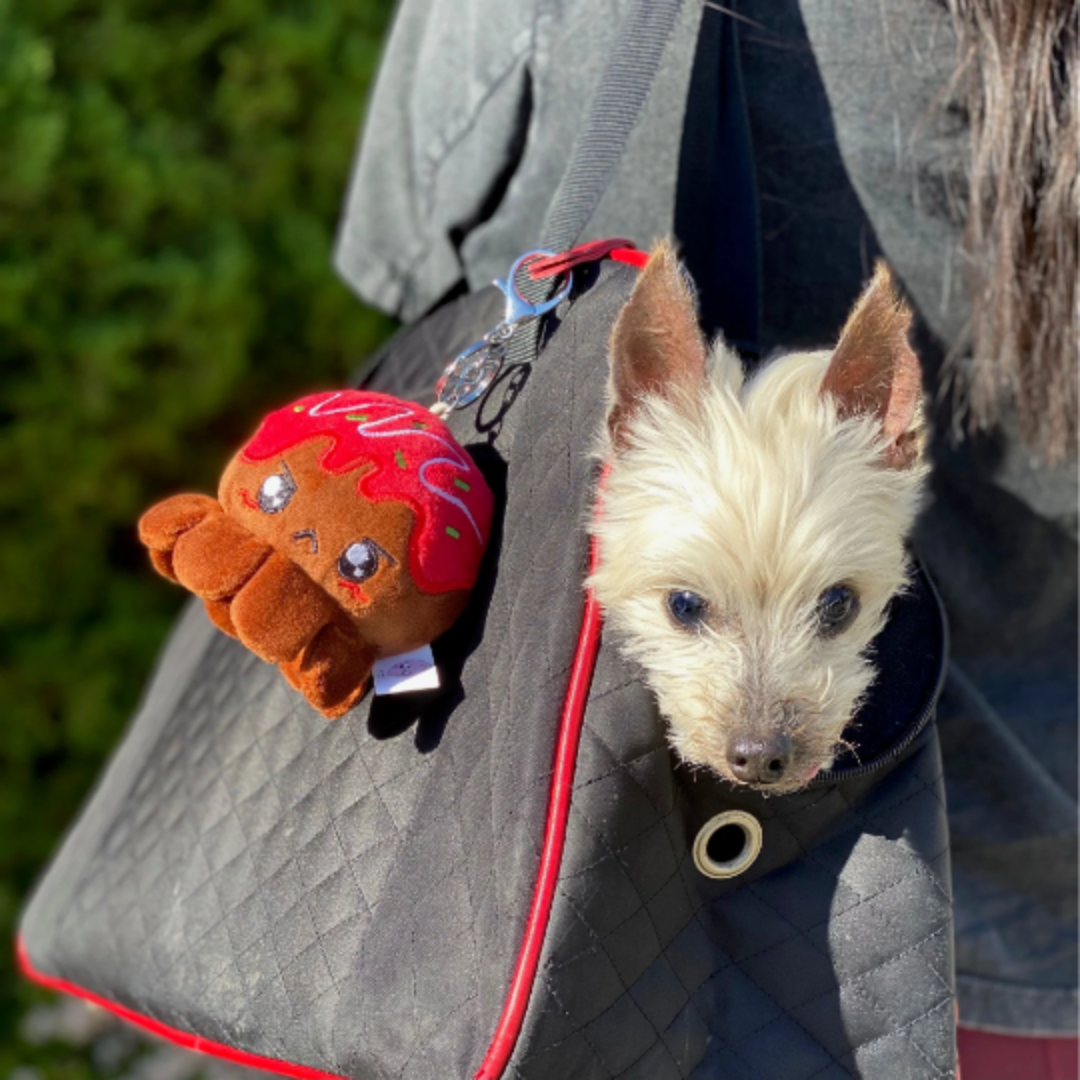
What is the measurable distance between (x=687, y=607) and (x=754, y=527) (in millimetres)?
118

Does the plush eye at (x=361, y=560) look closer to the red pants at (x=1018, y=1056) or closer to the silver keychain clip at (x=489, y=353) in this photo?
the silver keychain clip at (x=489, y=353)

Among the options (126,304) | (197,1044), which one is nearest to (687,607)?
(197,1044)

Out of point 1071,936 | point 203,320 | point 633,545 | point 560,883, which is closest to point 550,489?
point 633,545

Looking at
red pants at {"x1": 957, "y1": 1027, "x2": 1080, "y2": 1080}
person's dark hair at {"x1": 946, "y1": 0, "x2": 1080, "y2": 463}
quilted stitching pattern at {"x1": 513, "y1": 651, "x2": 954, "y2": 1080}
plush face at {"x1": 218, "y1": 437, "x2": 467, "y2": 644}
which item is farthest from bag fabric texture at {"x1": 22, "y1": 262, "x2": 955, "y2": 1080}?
red pants at {"x1": 957, "y1": 1027, "x2": 1080, "y2": 1080}

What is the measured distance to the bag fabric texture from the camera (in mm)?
1059

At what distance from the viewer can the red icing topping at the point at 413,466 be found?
1.15 metres

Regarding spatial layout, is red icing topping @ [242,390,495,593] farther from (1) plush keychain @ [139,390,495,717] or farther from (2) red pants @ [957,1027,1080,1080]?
(2) red pants @ [957,1027,1080,1080]

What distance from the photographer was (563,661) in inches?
43.0

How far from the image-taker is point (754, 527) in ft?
3.71

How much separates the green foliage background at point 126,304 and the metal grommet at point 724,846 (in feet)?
7.22

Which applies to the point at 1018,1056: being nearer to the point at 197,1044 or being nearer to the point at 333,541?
the point at 197,1044

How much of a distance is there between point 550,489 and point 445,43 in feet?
2.53

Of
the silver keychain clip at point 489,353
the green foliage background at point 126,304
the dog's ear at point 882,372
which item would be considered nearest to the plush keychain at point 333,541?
the silver keychain clip at point 489,353

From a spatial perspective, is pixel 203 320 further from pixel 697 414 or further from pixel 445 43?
pixel 697 414
